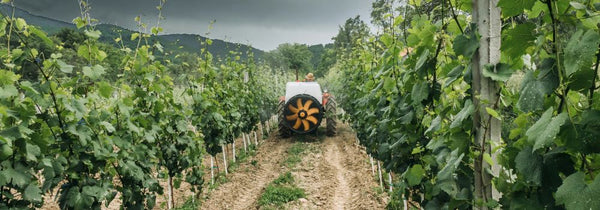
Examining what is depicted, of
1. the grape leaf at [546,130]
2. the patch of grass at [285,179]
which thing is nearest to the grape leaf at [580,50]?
the grape leaf at [546,130]

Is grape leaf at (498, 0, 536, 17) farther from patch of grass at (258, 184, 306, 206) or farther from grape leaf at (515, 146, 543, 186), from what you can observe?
patch of grass at (258, 184, 306, 206)

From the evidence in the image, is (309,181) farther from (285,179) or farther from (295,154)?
(295,154)

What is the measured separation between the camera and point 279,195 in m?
6.71

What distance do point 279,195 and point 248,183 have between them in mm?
1591

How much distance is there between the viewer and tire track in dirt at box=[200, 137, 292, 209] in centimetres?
679

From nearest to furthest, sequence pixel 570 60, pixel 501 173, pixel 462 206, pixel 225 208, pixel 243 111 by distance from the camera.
→ pixel 570 60
pixel 501 173
pixel 462 206
pixel 225 208
pixel 243 111

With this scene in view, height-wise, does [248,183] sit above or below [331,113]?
below

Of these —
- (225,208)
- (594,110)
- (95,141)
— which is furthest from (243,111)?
(594,110)

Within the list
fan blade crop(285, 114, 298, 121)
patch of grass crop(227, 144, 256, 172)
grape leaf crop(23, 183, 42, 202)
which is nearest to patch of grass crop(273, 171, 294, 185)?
patch of grass crop(227, 144, 256, 172)

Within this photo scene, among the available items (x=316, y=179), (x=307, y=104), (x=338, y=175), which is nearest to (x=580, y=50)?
(x=316, y=179)

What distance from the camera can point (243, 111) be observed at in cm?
1051

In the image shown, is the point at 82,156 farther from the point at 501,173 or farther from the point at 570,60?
the point at 570,60

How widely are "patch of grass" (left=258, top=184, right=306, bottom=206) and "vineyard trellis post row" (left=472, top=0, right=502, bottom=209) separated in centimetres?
514

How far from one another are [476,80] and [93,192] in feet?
10.2
